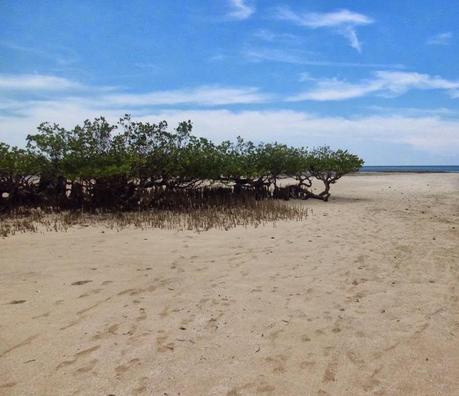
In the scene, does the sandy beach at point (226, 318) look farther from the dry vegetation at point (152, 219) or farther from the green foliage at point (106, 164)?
the green foliage at point (106, 164)

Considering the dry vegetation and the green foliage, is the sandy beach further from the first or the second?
the green foliage

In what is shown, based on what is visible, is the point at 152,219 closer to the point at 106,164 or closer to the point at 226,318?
the point at 106,164

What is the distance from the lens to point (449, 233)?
1111 centimetres

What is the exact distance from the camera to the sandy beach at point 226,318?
3766 millimetres

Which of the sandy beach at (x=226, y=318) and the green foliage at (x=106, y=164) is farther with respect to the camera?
the green foliage at (x=106, y=164)

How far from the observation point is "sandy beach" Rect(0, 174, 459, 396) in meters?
3.77

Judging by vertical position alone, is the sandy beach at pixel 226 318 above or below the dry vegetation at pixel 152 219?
below

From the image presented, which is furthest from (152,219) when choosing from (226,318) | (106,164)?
(226,318)

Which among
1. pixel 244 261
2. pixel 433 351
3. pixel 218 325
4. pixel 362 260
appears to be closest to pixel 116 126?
pixel 244 261

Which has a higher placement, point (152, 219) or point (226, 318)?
point (152, 219)

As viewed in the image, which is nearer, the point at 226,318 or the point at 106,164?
the point at 226,318

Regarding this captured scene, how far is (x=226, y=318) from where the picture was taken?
5141mm

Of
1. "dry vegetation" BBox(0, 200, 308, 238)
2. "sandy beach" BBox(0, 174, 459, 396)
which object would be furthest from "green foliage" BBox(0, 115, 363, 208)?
"sandy beach" BBox(0, 174, 459, 396)

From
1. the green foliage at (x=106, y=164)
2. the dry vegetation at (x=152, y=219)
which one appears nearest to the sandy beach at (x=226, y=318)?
the dry vegetation at (x=152, y=219)
